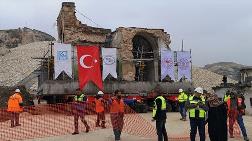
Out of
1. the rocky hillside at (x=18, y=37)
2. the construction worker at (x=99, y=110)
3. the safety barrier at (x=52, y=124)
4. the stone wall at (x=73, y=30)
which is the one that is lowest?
the safety barrier at (x=52, y=124)

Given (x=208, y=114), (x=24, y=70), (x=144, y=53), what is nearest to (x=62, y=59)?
(x=144, y=53)

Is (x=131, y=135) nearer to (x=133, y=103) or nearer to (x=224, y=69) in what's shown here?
(x=133, y=103)

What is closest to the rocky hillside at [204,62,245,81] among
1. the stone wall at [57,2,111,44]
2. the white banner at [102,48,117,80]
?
the stone wall at [57,2,111,44]

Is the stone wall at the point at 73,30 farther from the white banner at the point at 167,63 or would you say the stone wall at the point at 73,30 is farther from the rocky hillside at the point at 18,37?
the rocky hillside at the point at 18,37

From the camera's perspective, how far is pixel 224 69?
7956 cm

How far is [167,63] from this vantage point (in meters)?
29.6

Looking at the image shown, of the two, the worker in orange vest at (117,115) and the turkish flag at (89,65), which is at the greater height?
the turkish flag at (89,65)

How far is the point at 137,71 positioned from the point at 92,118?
46.5ft

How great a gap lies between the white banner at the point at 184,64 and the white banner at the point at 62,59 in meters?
6.99

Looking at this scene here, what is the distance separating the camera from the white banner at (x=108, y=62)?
91.0 ft

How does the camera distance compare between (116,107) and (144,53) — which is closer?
(116,107)

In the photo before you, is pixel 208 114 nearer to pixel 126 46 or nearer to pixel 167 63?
pixel 167 63

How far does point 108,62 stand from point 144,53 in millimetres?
7285

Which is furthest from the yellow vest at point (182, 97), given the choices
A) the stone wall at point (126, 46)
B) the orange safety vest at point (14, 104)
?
the stone wall at point (126, 46)
